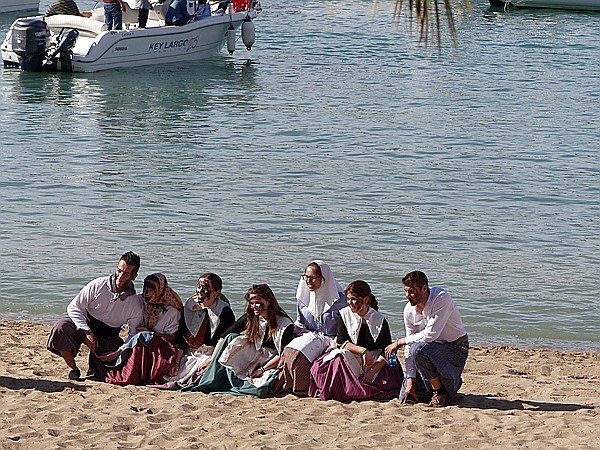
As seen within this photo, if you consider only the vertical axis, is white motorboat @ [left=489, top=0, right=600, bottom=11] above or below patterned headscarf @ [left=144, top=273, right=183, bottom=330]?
above

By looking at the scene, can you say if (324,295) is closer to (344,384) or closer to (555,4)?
(344,384)

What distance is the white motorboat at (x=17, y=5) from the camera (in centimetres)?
3575

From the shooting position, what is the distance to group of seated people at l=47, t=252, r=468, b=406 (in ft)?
24.5

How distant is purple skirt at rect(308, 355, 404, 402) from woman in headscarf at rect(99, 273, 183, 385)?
1083mm

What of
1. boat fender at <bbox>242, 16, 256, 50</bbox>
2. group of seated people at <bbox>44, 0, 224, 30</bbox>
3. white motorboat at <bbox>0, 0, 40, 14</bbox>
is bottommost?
boat fender at <bbox>242, 16, 256, 50</bbox>

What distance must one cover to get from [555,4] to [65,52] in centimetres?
1908

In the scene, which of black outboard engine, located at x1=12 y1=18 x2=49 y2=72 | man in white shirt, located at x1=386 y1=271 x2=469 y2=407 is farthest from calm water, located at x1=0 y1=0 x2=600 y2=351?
man in white shirt, located at x1=386 y1=271 x2=469 y2=407

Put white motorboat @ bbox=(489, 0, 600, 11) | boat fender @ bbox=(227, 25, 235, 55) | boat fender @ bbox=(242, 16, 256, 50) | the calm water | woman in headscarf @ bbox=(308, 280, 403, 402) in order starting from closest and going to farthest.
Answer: woman in headscarf @ bbox=(308, 280, 403, 402)
the calm water
boat fender @ bbox=(242, 16, 256, 50)
boat fender @ bbox=(227, 25, 235, 55)
white motorboat @ bbox=(489, 0, 600, 11)

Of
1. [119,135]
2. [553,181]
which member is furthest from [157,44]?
[553,181]

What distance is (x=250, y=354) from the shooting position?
7.71 metres

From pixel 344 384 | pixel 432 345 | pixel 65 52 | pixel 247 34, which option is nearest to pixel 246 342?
pixel 344 384

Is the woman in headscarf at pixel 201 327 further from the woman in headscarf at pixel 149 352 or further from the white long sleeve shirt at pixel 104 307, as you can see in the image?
the white long sleeve shirt at pixel 104 307

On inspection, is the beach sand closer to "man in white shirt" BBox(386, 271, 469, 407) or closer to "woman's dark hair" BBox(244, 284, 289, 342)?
"man in white shirt" BBox(386, 271, 469, 407)

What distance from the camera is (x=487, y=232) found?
13.6m
